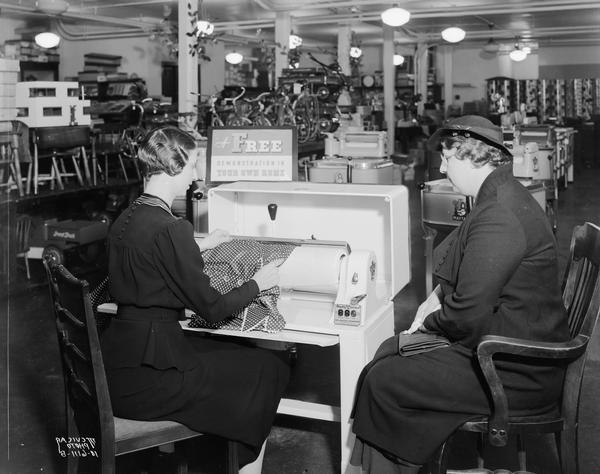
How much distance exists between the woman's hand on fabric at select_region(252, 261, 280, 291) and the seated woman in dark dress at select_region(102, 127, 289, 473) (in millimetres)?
96

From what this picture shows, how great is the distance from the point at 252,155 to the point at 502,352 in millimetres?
1801

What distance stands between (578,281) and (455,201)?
Result: 2.23 metres

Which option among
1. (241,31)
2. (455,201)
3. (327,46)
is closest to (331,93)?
(455,201)

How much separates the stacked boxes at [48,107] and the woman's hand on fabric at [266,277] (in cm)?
564

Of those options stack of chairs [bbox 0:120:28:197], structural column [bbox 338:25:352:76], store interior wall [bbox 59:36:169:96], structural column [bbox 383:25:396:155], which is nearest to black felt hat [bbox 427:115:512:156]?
stack of chairs [bbox 0:120:28:197]

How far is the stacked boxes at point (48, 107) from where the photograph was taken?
24.8 ft

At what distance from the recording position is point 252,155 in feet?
11.9

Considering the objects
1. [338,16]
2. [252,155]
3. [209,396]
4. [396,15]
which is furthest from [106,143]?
Answer: [209,396]

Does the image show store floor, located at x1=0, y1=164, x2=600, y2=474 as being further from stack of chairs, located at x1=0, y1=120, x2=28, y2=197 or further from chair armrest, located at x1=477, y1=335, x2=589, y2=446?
stack of chairs, located at x1=0, y1=120, x2=28, y2=197

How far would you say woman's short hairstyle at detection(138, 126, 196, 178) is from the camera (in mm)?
2557

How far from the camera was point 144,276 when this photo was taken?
2.44 meters

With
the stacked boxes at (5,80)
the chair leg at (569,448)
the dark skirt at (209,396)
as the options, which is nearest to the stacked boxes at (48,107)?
the stacked boxes at (5,80)

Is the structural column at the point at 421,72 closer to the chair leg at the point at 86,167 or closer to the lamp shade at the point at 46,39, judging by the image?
the lamp shade at the point at 46,39

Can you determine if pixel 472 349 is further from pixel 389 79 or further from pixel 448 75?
pixel 448 75
